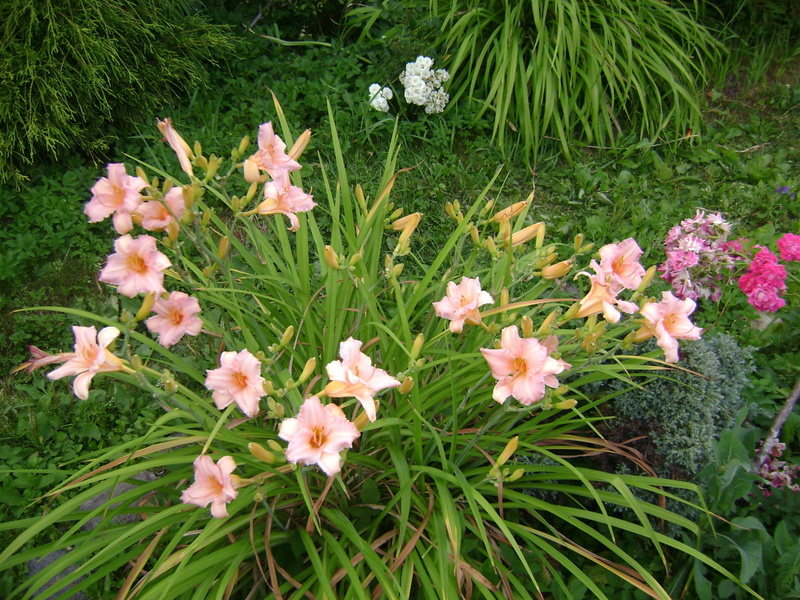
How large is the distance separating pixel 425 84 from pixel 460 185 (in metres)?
0.58

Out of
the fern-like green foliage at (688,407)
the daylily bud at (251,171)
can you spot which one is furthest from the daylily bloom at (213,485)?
the fern-like green foliage at (688,407)

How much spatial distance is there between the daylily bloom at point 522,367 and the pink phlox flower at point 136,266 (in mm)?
669

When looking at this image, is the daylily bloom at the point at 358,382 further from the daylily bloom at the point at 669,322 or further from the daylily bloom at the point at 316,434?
the daylily bloom at the point at 669,322

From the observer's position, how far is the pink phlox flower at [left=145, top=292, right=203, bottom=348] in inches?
53.2

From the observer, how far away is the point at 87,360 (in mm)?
1220

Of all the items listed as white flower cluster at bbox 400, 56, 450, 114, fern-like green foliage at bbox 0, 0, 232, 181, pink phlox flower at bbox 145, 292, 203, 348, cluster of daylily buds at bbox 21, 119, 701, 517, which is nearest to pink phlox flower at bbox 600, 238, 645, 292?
cluster of daylily buds at bbox 21, 119, 701, 517

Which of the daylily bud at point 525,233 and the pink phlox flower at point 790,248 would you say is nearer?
the daylily bud at point 525,233

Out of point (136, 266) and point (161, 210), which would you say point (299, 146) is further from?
point (136, 266)

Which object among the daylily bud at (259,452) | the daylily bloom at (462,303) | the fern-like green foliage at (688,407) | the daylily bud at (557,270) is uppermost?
the daylily bud at (557,270)

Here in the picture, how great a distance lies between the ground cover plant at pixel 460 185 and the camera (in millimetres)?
2234

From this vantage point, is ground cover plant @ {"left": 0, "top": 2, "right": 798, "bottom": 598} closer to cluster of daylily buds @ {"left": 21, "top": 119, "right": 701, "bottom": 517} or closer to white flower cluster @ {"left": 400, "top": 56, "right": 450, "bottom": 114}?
white flower cluster @ {"left": 400, "top": 56, "right": 450, "bottom": 114}

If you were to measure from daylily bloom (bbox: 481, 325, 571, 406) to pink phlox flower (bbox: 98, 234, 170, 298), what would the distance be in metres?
0.67

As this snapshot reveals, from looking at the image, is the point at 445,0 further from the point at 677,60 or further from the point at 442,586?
the point at 442,586

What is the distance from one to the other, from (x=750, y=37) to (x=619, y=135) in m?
1.36
